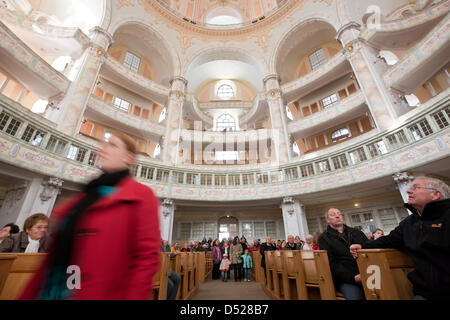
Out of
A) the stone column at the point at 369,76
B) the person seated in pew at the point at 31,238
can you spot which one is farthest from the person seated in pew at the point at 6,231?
the stone column at the point at 369,76

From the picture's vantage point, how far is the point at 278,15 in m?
18.4

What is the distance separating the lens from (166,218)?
1226 centimetres

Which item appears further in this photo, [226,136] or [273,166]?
[226,136]

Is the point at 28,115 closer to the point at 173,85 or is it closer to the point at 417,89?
the point at 173,85

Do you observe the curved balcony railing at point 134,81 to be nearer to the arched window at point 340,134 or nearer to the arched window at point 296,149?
the arched window at point 296,149

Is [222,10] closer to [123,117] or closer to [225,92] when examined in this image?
[225,92]

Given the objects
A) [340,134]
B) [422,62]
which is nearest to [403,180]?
[422,62]

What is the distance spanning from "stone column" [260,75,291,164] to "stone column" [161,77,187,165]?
7128 mm

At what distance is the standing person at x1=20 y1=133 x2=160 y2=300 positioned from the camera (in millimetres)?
979

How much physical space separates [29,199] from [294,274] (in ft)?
35.0

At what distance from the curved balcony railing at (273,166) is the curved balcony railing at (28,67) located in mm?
3406

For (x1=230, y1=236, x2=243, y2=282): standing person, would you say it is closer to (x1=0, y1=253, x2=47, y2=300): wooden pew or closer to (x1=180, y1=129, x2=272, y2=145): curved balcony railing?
(x1=0, y1=253, x2=47, y2=300): wooden pew

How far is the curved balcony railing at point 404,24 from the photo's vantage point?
11160mm

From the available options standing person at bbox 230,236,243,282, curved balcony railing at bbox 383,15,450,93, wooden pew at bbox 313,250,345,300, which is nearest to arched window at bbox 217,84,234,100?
curved balcony railing at bbox 383,15,450,93
